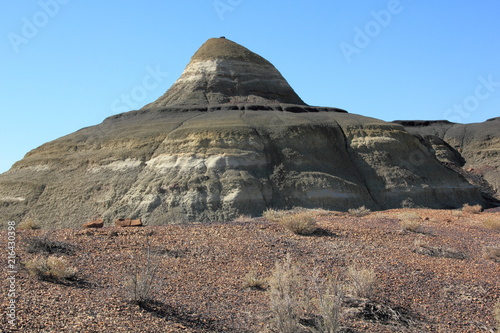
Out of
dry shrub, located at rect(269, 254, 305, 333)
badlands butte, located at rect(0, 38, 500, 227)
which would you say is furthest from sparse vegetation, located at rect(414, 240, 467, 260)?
badlands butte, located at rect(0, 38, 500, 227)

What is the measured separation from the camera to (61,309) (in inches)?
321

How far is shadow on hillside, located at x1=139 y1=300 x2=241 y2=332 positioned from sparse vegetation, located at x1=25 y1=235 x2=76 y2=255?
3747 mm

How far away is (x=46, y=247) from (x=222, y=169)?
2086 cm

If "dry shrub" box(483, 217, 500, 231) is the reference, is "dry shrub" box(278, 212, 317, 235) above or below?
above

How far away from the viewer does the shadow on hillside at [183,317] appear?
8.28m

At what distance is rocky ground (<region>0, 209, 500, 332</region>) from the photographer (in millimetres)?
8367

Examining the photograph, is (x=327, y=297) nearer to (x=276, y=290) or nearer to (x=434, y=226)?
(x=276, y=290)

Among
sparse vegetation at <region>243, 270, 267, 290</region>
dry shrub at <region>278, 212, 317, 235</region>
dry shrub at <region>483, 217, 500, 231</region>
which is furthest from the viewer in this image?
dry shrub at <region>483, 217, 500, 231</region>

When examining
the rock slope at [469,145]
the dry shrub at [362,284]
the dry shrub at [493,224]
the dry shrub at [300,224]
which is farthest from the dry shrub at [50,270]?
the rock slope at [469,145]

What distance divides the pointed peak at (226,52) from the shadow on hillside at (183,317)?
1900 inches

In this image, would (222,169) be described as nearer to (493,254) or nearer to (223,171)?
(223,171)

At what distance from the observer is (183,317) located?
→ 859cm

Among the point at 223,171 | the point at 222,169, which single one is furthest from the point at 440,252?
the point at 222,169

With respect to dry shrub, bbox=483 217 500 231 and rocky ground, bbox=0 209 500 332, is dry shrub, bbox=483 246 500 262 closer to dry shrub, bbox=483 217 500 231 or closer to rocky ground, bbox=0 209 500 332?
rocky ground, bbox=0 209 500 332
